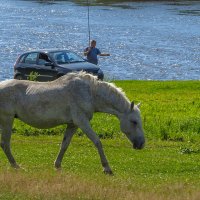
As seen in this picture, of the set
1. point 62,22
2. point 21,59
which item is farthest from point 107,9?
point 21,59

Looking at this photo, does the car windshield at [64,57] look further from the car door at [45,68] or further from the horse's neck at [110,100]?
the horse's neck at [110,100]

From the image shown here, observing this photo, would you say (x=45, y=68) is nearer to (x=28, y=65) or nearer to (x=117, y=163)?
(x=28, y=65)

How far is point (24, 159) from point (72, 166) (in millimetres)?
1240

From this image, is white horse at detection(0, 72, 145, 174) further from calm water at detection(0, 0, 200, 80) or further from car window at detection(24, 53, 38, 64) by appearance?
calm water at detection(0, 0, 200, 80)

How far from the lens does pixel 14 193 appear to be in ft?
32.7

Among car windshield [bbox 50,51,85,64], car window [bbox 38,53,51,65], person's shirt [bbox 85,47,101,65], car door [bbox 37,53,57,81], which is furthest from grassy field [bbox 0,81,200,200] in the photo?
person's shirt [bbox 85,47,101,65]

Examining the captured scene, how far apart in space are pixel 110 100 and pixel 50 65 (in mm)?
18690

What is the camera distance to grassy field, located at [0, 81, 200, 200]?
10.2 meters

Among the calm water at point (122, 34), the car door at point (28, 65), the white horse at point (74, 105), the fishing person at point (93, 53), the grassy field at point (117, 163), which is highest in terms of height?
the white horse at point (74, 105)

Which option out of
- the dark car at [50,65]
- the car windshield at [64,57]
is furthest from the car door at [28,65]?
the car windshield at [64,57]

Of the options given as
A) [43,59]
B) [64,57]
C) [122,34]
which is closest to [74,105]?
[64,57]

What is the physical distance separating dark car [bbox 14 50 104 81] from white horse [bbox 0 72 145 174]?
1712 centimetres

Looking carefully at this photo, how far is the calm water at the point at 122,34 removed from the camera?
49.4 m

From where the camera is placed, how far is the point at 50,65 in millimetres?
31203
